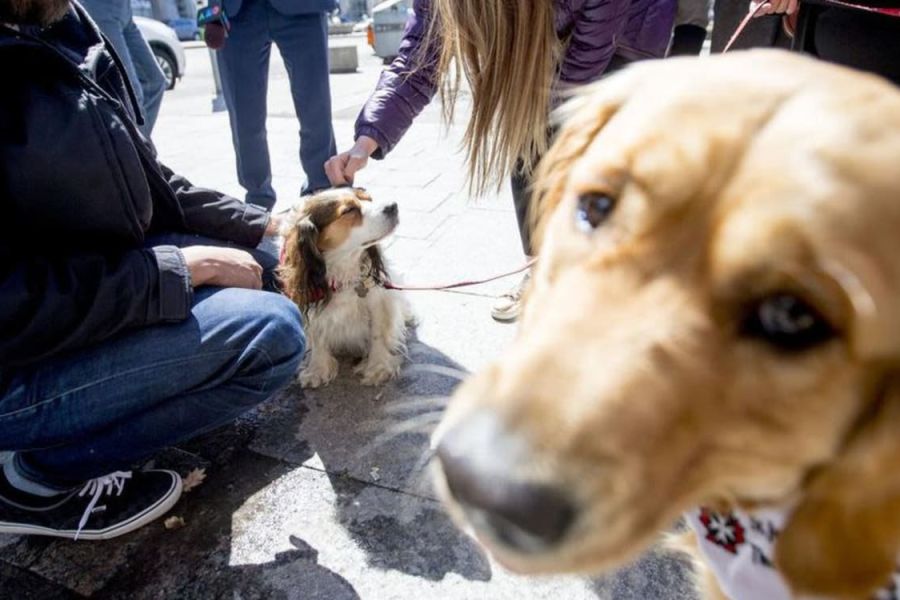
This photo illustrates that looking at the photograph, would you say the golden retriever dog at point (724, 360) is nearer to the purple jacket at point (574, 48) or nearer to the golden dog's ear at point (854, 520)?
the golden dog's ear at point (854, 520)

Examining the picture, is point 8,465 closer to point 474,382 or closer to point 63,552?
point 63,552

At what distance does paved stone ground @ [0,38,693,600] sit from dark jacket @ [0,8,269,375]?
0.80 meters

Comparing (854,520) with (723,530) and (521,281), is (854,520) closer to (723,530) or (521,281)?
(723,530)

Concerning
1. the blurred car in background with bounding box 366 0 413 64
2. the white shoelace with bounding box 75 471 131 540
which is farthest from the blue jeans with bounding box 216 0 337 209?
the blurred car in background with bounding box 366 0 413 64

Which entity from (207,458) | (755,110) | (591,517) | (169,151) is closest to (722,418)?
(591,517)

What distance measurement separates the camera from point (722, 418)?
93 centimetres

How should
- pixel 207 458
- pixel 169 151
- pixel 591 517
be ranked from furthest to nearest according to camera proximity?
pixel 169 151 → pixel 207 458 → pixel 591 517

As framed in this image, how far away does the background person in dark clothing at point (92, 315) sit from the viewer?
181cm

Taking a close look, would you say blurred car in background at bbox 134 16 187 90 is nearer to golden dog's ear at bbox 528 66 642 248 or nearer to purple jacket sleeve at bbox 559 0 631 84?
purple jacket sleeve at bbox 559 0 631 84

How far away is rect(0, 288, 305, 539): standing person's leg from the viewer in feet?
6.36

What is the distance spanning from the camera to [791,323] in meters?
0.90

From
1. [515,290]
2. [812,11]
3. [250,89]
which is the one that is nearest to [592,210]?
[812,11]

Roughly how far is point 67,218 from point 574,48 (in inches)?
83.5

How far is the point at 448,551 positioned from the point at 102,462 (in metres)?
1.27
